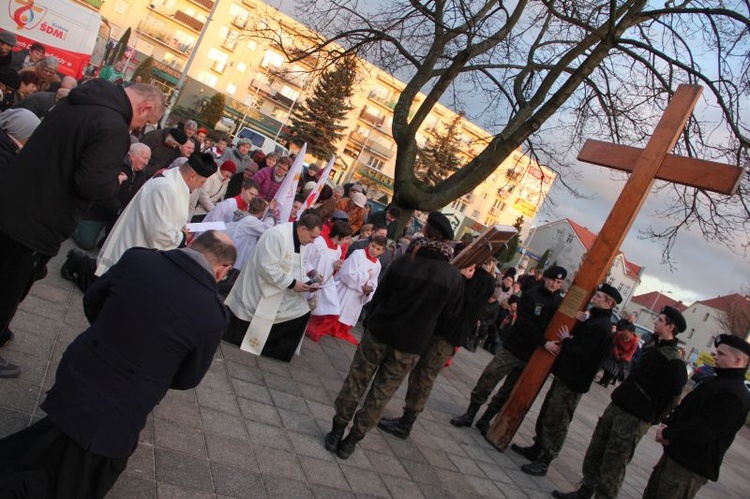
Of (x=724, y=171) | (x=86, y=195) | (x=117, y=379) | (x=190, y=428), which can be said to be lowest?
(x=190, y=428)

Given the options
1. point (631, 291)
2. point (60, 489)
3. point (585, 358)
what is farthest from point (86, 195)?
point (631, 291)

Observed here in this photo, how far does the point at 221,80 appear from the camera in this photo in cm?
5588

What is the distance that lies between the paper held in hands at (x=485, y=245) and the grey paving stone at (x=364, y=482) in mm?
2484

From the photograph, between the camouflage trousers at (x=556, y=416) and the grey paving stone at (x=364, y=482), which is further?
the camouflage trousers at (x=556, y=416)

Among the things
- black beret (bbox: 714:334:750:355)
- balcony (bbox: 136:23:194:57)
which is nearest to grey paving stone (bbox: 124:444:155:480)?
black beret (bbox: 714:334:750:355)

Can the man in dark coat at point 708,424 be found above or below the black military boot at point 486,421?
above

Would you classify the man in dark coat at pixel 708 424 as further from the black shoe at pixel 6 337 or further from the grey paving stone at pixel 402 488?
the black shoe at pixel 6 337

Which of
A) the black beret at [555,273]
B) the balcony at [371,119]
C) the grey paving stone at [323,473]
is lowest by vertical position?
the grey paving stone at [323,473]

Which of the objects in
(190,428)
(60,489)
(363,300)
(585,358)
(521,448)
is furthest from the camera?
(363,300)

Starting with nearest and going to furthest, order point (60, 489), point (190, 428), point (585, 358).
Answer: point (60, 489) → point (190, 428) → point (585, 358)

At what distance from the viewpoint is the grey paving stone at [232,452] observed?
3969mm

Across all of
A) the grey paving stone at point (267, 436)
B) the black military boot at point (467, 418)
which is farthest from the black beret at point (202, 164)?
the black military boot at point (467, 418)

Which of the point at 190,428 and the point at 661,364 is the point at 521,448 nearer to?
the point at 661,364

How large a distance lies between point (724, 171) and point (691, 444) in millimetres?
2767
